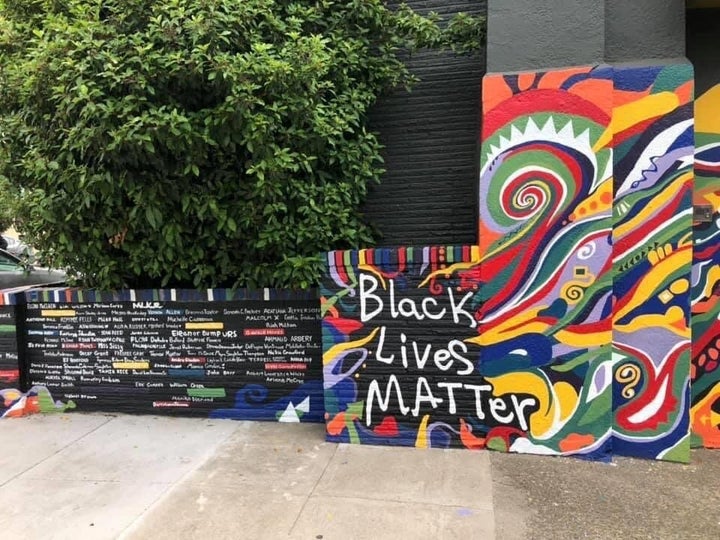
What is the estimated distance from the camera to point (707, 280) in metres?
4.09

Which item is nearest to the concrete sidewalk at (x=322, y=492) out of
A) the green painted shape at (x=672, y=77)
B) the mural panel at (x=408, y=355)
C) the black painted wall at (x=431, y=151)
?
the mural panel at (x=408, y=355)

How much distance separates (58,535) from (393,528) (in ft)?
6.12

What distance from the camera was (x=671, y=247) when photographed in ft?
12.6

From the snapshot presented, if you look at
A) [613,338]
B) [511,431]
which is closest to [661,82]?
[613,338]

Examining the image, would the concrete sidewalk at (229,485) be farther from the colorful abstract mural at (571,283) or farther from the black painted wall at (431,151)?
the black painted wall at (431,151)

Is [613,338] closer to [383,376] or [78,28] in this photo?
[383,376]

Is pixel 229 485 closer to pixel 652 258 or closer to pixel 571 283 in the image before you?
pixel 571 283

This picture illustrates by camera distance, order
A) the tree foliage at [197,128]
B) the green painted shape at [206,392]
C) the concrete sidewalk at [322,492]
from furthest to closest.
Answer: the green painted shape at [206,392]
the tree foliage at [197,128]
the concrete sidewalk at [322,492]

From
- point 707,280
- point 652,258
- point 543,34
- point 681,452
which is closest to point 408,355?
point 652,258

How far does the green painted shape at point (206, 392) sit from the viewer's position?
483 centimetres

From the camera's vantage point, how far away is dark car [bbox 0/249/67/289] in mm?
6988

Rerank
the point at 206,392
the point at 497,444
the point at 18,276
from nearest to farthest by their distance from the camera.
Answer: the point at 497,444, the point at 206,392, the point at 18,276

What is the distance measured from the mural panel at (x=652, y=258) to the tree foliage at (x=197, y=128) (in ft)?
5.13

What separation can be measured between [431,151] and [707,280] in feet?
8.05
